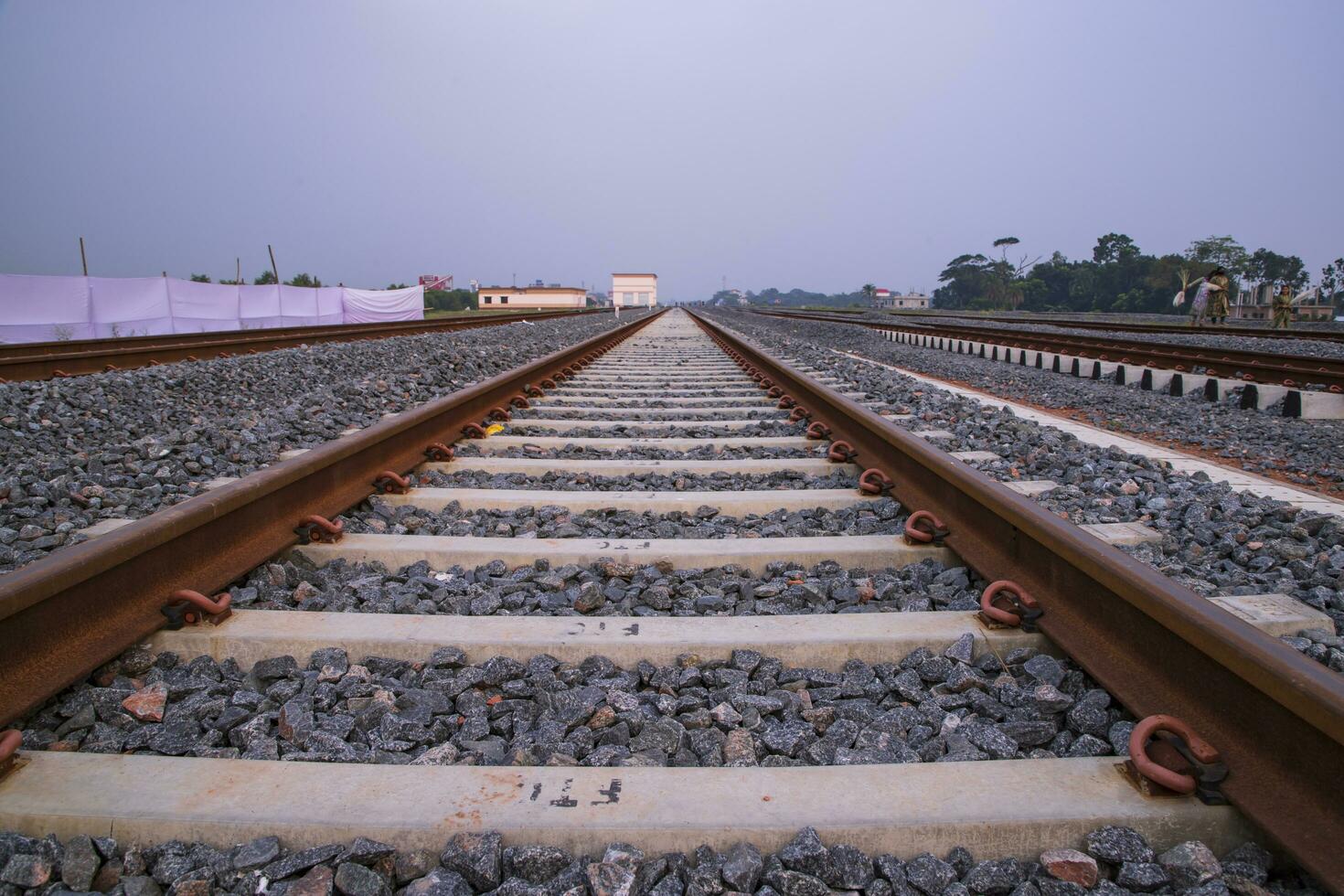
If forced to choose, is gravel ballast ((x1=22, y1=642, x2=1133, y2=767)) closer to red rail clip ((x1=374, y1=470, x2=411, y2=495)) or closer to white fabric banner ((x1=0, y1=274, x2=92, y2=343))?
red rail clip ((x1=374, y1=470, x2=411, y2=495))

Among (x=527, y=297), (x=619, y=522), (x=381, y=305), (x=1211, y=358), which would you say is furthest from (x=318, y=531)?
(x=527, y=297)

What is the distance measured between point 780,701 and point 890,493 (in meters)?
1.65

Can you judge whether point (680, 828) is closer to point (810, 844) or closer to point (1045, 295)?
point (810, 844)

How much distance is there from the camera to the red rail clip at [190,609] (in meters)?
1.98

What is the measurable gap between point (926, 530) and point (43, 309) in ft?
58.1

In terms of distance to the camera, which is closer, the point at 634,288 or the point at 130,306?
the point at 130,306

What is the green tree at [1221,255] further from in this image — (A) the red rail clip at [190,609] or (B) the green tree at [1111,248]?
(A) the red rail clip at [190,609]

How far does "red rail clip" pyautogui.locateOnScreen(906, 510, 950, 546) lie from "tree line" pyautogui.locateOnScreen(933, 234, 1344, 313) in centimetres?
5381

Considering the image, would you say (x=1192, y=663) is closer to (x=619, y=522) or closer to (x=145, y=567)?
(x=619, y=522)

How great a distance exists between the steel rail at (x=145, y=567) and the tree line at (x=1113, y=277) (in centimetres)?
5500

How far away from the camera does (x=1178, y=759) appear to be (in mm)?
1407

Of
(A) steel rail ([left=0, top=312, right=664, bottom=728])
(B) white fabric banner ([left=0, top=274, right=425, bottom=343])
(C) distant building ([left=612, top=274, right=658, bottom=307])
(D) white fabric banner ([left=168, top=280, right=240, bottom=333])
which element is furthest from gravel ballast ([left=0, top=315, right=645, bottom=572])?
(C) distant building ([left=612, top=274, right=658, bottom=307])

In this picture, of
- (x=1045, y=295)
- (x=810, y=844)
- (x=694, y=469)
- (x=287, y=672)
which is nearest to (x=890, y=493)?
(x=694, y=469)

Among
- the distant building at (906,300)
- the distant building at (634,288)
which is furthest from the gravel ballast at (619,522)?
the distant building at (906,300)
